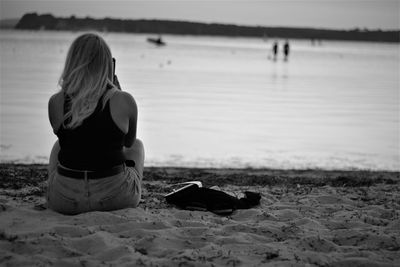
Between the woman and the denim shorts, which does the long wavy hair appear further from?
the denim shorts

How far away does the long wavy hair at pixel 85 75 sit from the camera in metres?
4.02

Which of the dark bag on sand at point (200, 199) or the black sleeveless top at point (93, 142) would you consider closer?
→ the black sleeveless top at point (93, 142)

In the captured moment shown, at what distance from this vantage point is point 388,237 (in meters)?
4.12

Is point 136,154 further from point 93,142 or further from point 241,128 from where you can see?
point 241,128

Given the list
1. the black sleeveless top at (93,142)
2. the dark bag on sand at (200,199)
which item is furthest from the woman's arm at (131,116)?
the dark bag on sand at (200,199)

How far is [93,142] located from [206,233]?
1056 millimetres

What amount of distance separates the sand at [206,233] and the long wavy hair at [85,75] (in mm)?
811

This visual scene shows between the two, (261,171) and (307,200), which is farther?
(261,171)

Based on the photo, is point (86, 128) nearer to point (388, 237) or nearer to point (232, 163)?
point (388, 237)

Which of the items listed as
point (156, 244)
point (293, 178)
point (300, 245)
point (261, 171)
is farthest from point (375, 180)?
point (156, 244)

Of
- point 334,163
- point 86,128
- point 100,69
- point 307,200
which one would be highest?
point 100,69

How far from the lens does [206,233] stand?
4098mm

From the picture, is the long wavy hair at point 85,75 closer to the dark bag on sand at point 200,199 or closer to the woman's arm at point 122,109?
the woman's arm at point 122,109

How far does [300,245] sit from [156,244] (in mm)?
1003
